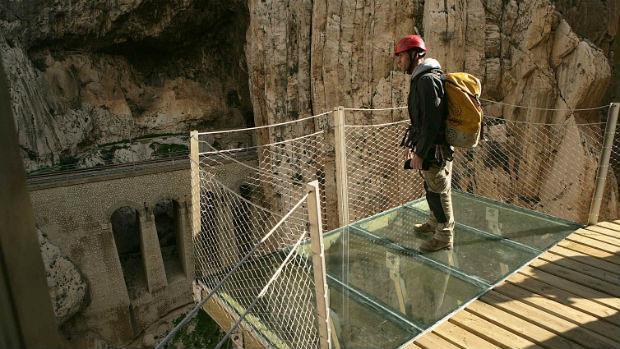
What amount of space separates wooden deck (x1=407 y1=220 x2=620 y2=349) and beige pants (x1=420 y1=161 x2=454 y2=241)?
689mm

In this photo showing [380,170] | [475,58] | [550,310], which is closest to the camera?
[550,310]

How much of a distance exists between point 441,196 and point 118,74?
20.3 m

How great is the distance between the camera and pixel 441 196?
367cm

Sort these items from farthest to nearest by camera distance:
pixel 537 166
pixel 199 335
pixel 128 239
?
pixel 128 239 → pixel 199 335 → pixel 537 166

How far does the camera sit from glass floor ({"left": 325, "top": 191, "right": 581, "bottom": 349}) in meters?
3.06

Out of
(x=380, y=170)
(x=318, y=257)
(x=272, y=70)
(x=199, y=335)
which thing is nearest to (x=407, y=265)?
(x=318, y=257)

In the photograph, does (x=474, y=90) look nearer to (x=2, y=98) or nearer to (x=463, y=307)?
(x=463, y=307)

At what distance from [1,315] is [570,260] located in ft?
13.7

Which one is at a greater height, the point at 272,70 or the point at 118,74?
the point at 118,74

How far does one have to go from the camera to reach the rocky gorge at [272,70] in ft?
37.4

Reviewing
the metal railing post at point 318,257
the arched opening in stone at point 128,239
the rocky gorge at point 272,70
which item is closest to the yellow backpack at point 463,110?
the metal railing post at point 318,257

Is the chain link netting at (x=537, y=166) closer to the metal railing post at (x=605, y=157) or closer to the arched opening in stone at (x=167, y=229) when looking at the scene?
the metal railing post at (x=605, y=157)

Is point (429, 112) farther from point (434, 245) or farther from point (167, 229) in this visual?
point (167, 229)

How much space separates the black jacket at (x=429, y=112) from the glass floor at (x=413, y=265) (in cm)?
103
